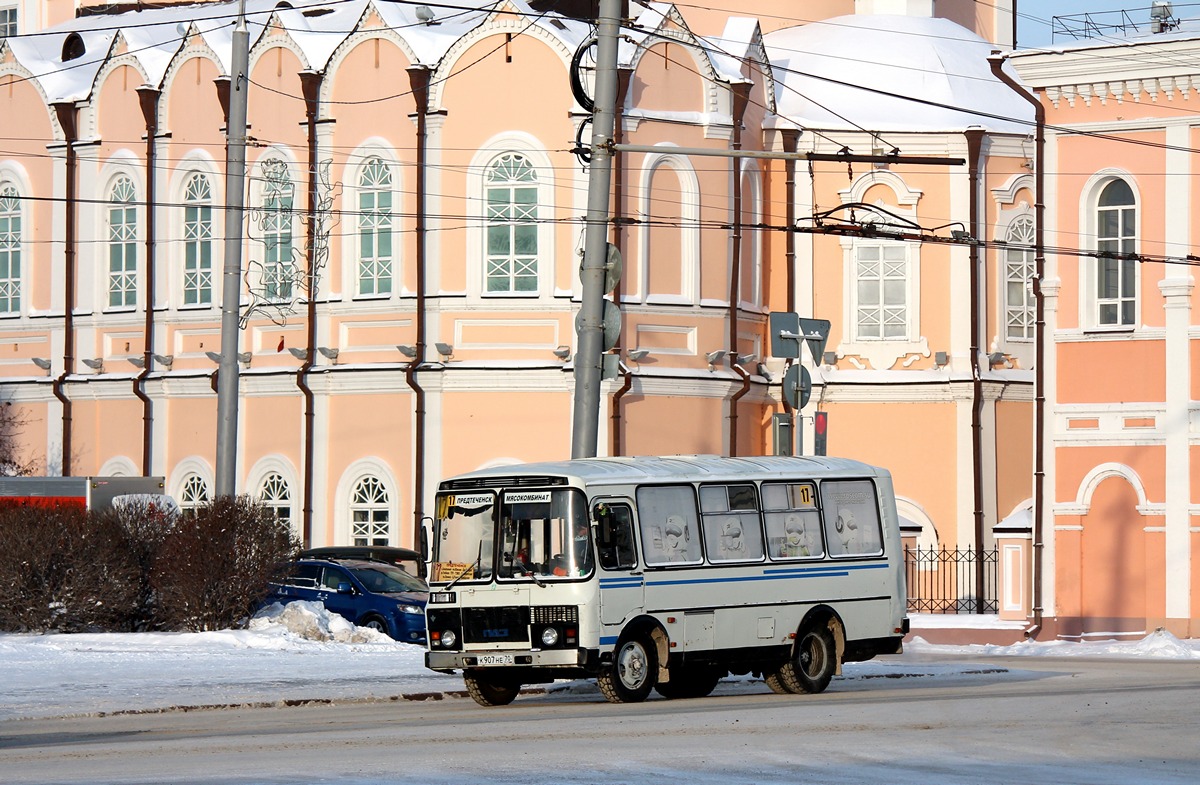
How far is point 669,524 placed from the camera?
21391mm

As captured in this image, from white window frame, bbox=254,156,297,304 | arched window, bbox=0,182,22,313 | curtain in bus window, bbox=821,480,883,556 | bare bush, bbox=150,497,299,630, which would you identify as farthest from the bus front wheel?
arched window, bbox=0,182,22,313

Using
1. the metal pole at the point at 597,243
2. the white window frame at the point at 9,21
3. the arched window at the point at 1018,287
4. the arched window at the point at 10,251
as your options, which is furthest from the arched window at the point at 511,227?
the white window frame at the point at 9,21

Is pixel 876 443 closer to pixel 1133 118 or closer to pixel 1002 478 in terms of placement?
pixel 1002 478

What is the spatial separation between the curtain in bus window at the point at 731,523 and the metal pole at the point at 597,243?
8.72 ft

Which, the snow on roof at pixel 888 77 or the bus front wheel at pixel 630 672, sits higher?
the snow on roof at pixel 888 77

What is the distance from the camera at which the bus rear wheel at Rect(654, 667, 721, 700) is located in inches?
863

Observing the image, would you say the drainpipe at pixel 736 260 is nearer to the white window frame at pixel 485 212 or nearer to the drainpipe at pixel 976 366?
the white window frame at pixel 485 212

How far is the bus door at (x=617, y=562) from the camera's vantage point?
67.1ft

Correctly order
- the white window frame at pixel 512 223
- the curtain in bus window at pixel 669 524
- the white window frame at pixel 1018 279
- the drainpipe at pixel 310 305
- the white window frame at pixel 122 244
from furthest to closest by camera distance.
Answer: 1. the white window frame at pixel 122 244
2. the white window frame at pixel 1018 279
3. the drainpipe at pixel 310 305
4. the white window frame at pixel 512 223
5. the curtain in bus window at pixel 669 524

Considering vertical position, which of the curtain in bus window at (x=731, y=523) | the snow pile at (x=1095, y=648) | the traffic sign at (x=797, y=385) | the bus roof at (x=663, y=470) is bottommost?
the snow pile at (x=1095, y=648)

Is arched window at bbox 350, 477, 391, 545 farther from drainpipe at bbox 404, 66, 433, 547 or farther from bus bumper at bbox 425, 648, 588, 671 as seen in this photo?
bus bumper at bbox 425, 648, 588, 671

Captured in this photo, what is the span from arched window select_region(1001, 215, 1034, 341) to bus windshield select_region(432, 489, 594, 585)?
25.3m

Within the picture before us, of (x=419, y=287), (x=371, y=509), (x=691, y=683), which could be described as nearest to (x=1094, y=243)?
(x=419, y=287)

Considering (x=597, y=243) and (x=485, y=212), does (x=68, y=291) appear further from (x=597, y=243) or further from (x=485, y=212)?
(x=597, y=243)
